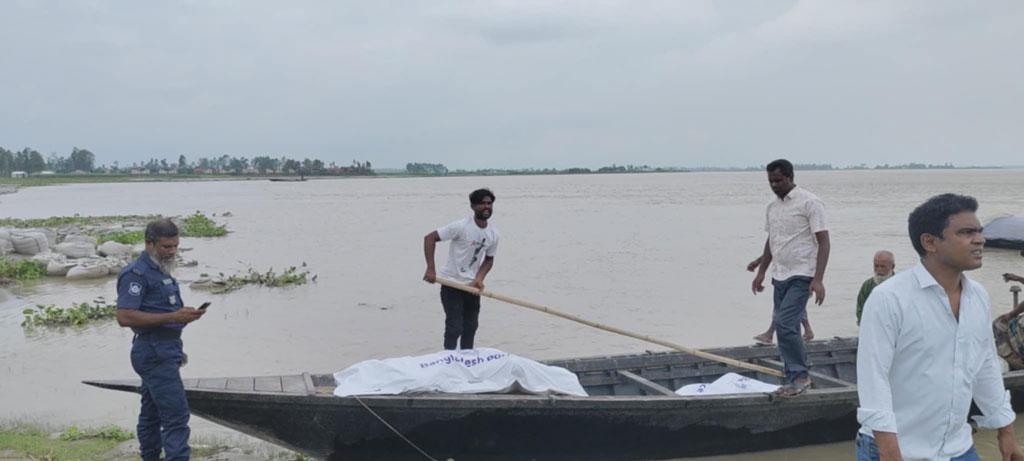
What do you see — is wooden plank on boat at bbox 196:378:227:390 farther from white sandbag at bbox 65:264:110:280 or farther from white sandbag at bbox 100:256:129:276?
white sandbag at bbox 100:256:129:276

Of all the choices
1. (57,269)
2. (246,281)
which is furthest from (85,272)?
(246,281)

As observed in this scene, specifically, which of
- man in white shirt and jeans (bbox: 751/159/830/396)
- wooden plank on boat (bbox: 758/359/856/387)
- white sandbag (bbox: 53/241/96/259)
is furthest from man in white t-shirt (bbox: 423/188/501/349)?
white sandbag (bbox: 53/241/96/259)

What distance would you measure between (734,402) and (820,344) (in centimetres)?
216

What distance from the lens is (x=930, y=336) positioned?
2.66 meters

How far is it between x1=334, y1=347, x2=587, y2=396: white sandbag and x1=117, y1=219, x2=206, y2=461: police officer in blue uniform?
109 cm

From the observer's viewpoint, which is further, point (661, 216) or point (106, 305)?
point (661, 216)

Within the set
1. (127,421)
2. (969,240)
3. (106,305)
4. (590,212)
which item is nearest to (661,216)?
(590,212)

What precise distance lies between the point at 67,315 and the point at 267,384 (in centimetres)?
859

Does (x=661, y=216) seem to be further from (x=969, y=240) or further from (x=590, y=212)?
(x=969, y=240)

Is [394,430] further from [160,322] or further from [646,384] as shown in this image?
[646,384]

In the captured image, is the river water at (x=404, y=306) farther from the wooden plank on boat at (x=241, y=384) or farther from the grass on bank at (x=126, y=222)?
the wooden plank on boat at (x=241, y=384)

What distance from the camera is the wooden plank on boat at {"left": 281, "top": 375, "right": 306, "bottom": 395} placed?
219 inches

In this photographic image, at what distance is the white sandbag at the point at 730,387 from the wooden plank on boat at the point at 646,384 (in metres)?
0.15

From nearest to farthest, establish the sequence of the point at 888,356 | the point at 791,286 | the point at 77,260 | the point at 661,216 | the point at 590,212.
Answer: the point at 888,356 → the point at 791,286 → the point at 77,260 → the point at 661,216 → the point at 590,212
